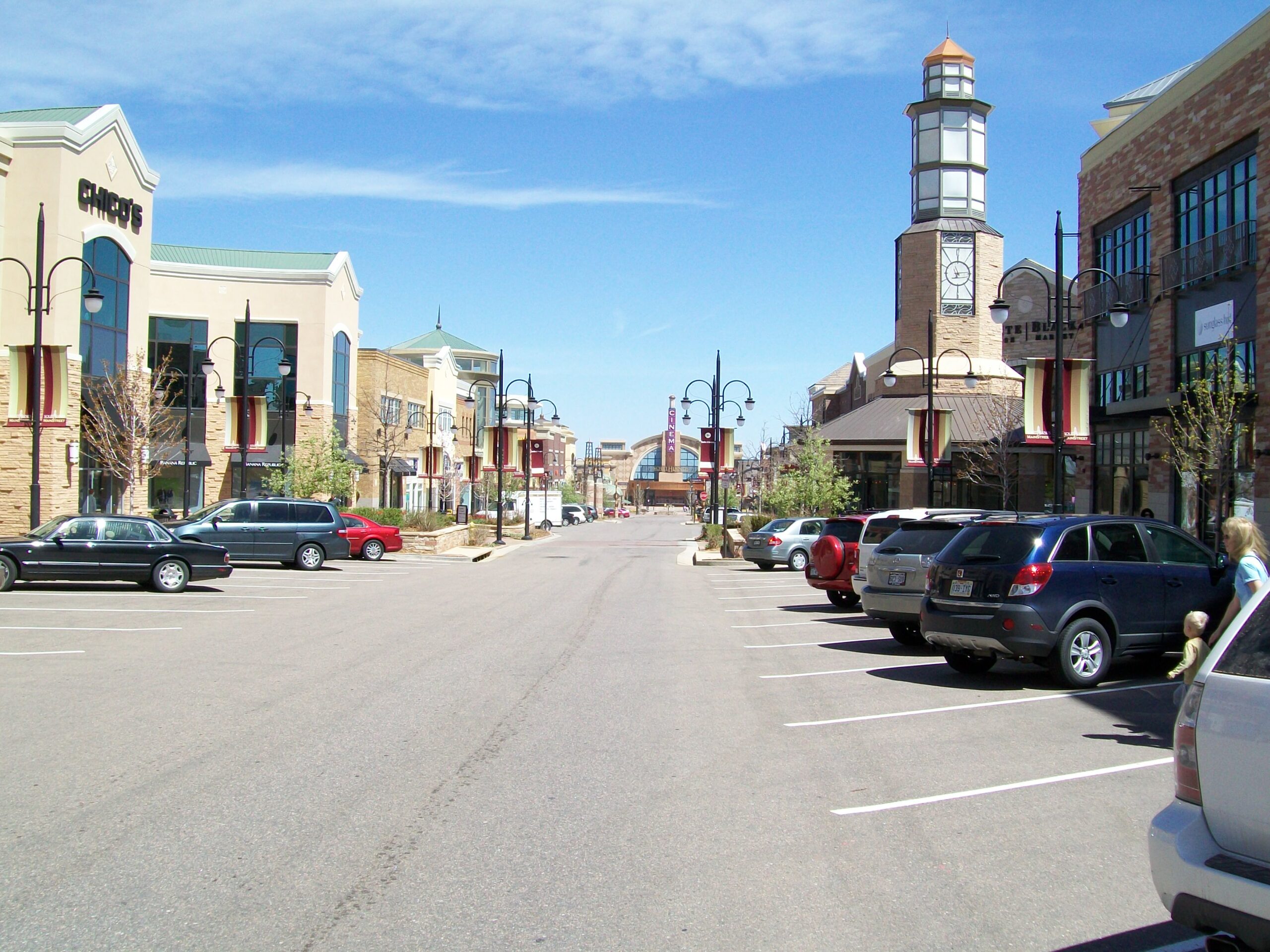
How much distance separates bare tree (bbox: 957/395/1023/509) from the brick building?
7.51 meters

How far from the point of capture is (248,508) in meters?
27.7

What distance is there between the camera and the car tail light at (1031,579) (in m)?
10.6

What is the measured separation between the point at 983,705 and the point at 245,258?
52594 mm

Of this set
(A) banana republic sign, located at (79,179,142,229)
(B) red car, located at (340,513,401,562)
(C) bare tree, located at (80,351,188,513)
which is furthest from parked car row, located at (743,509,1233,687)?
(A) banana republic sign, located at (79,179,142,229)

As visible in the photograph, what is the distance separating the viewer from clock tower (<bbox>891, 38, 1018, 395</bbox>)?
162 ft

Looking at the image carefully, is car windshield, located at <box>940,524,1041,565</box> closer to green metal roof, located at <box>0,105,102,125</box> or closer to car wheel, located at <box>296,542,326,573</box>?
car wheel, located at <box>296,542,326,573</box>

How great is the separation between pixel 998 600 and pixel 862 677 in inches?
69.7

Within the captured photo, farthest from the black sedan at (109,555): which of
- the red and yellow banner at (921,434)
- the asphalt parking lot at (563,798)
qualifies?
the red and yellow banner at (921,434)

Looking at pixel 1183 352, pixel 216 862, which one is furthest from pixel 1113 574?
pixel 1183 352

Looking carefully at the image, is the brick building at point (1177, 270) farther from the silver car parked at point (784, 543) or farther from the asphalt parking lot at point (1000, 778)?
the asphalt parking lot at point (1000, 778)

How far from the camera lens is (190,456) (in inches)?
1914

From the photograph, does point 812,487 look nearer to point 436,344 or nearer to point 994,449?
point 994,449

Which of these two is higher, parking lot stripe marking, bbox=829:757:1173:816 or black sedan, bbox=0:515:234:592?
black sedan, bbox=0:515:234:592

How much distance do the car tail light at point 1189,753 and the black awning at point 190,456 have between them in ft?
143
